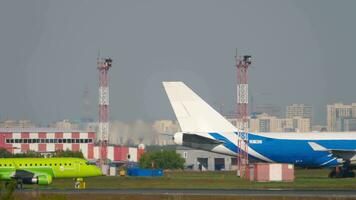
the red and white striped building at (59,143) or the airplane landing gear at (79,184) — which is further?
the red and white striped building at (59,143)

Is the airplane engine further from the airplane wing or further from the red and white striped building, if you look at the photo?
the red and white striped building

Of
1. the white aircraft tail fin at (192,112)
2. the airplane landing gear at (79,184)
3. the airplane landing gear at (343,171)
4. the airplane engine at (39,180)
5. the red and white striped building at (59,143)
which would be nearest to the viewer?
the airplane engine at (39,180)

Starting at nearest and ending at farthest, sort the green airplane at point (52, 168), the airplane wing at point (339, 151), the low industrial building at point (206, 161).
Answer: the green airplane at point (52, 168) < the airplane wing at point (339, 151) < the low industrial building at point (206, 161)

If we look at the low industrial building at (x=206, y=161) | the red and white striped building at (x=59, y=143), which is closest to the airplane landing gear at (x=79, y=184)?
the low industrial building at (x=206, y=161)

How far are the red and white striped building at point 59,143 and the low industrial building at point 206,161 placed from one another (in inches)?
386

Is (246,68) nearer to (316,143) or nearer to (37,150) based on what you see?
(316,143)

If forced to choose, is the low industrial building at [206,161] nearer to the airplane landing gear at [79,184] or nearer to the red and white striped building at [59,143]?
the red and white striped building at [59,143]

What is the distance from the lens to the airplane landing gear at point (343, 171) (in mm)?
98875

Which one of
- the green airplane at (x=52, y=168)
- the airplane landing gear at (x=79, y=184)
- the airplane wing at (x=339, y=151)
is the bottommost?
the airplane landing gear at (x=79, y=184)

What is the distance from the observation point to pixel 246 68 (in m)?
108

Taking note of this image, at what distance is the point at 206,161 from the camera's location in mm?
174750

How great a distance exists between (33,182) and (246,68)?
37.8m

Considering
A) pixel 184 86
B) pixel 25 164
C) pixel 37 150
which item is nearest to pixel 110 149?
pixel 37 150

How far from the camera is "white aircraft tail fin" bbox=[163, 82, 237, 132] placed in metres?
104
